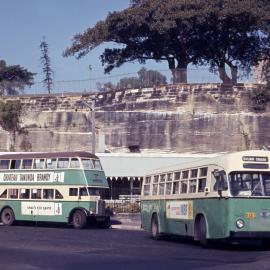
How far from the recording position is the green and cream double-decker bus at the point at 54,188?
116ft

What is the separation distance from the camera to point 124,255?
19500 millimetres

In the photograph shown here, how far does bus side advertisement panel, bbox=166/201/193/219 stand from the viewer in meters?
23.0

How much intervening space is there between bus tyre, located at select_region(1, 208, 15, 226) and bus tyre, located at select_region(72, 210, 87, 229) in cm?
375

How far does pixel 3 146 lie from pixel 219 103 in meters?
17.9

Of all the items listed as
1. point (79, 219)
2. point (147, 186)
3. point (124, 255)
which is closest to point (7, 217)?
point (79, 219)

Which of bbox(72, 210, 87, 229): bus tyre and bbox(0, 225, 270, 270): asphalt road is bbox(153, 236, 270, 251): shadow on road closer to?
bbox(0, 225, 270, 270): asphalt road

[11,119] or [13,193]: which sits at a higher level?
[11,119]

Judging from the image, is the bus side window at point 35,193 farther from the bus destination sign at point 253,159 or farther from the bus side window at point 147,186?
the bus destination sign at point 253,159

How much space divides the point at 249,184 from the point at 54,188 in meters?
17.3

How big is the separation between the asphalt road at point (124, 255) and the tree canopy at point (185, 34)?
116 feet

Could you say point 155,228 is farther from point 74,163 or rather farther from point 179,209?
point 74,163

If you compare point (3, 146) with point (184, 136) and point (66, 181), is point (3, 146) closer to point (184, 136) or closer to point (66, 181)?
point (184, 136)

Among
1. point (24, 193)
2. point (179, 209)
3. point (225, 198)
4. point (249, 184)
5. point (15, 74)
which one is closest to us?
point (225, 198)

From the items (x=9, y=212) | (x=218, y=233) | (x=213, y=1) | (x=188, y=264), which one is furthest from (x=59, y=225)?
(x=213, y=1)
